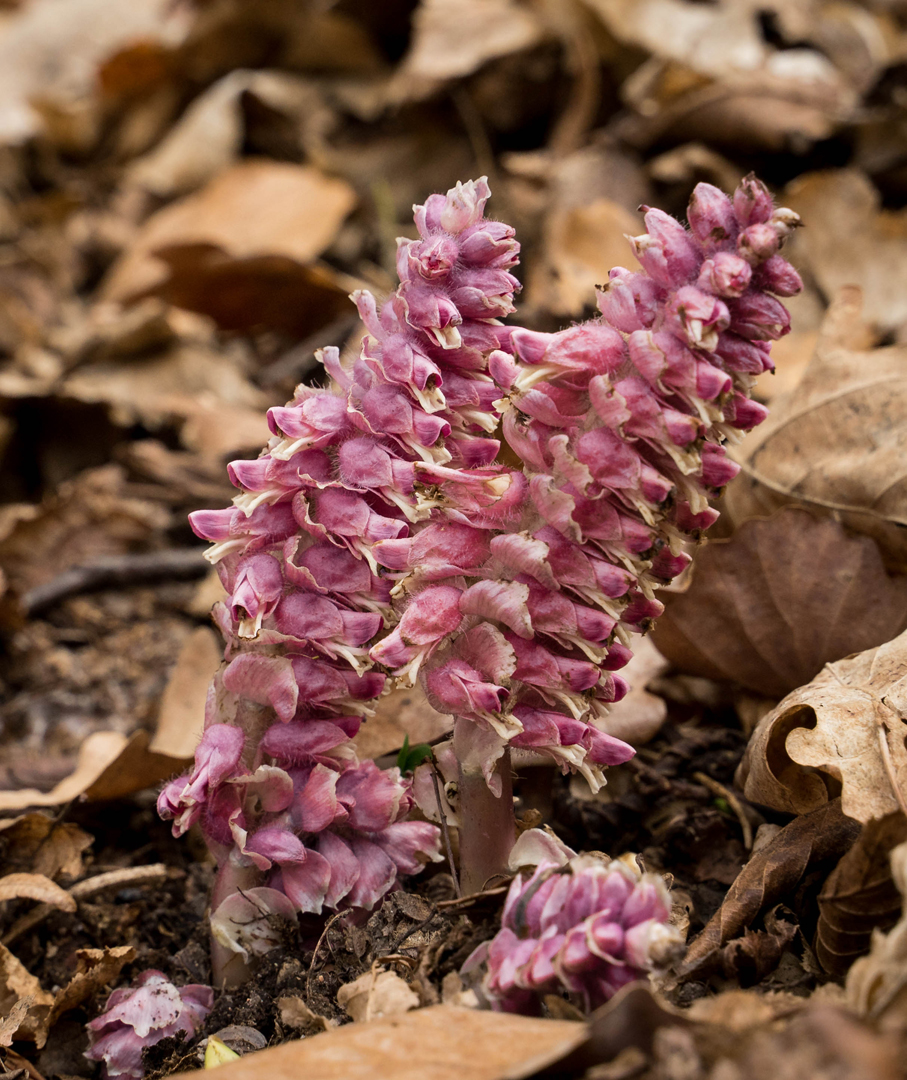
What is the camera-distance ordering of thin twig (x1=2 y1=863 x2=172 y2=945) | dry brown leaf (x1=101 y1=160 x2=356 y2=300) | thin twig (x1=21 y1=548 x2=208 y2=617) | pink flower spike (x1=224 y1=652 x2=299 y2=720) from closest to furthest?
pink flower spike (x1=224 y1=652 x2=299 y2=720)
thin twig (x1=2 y1=863 x2=172 y2=945)
thin twig (x1=21 y1=548 x2=208 y2=617)
dry brown leaf (x1=101 y1=160 x2=356 y2=300)

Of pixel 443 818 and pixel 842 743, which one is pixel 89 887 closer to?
pixel 443 818

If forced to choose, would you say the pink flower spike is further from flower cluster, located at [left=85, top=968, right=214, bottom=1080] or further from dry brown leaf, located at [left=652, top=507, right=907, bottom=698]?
dry brown leaf, located at [left=652, top=507, right=907, bottom=698]

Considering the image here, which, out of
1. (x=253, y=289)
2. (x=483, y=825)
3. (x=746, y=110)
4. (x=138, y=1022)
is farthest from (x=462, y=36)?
(x=138, y=1022)

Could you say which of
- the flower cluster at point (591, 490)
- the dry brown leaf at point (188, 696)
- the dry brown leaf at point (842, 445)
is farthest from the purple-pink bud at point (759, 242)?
the dry brown leaf at point (188, 696)

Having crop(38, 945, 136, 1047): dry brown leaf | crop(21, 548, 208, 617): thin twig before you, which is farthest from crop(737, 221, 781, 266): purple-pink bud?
crop(21, 548, 208, 617): thin twig

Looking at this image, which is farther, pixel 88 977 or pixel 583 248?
pixel 583 248
